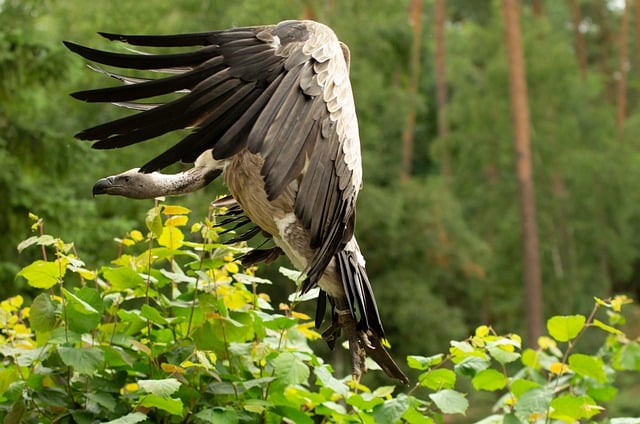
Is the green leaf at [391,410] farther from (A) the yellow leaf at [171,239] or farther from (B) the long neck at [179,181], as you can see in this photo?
(B) the long neck at [179,181]

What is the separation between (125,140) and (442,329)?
14745 mm

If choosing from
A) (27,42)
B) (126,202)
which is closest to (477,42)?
(126,202)

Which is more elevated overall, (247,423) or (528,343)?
(247,423)

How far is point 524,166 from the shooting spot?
16641 millimetres

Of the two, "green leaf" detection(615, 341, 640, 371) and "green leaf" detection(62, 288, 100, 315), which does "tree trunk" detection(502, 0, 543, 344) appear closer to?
Result: "green leaf" detection(615, 341, 640, 371)

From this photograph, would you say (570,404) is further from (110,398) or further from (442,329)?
(442,329)

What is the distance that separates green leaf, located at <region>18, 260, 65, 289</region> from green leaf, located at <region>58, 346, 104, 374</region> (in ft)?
0.67

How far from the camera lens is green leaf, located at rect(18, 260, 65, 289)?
9.22 ft

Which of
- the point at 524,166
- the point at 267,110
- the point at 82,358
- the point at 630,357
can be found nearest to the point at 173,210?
the point at 82,358

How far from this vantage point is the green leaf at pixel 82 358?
8.75ft

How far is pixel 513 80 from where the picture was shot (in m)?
16.1

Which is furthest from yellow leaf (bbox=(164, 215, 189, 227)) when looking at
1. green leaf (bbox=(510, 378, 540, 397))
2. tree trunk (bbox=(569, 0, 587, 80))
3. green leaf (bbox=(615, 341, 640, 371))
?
tree trunk (bbox=(569, 0, 587, 80))

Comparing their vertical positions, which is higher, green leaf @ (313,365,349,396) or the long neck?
the long neck

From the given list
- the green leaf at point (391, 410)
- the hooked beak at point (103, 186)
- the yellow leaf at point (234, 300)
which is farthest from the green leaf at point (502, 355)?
the hooked beak at point (103, 186)
